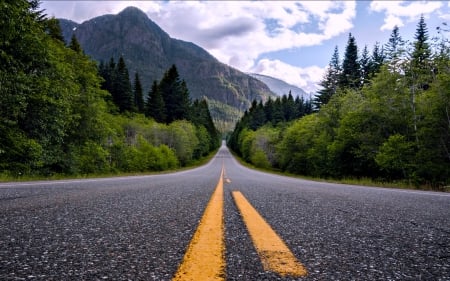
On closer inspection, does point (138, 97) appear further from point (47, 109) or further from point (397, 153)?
point (397, 153)

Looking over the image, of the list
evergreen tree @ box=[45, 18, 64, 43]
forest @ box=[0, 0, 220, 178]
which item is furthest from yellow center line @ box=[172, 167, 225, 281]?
evergreen tree @ box=[45, 18, 64, 43]

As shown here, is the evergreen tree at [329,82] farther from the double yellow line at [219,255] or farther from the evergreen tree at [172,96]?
the double yellow line at [219,255]

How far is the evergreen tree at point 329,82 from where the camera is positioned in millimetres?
49688

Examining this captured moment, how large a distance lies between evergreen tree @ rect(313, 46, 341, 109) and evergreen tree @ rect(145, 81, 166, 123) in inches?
1128

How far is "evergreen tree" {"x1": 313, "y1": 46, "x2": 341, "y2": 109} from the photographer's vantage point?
4969 cm

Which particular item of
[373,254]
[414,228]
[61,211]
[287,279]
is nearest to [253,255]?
[287,279]

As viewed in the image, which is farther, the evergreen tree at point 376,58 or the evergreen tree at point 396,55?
the evergreen tree at point 376,58

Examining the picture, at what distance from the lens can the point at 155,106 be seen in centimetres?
5512

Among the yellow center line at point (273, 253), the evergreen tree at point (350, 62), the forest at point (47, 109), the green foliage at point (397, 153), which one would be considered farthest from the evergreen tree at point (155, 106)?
the yellow center line at point (273, 253)

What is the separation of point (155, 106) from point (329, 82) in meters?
31.7

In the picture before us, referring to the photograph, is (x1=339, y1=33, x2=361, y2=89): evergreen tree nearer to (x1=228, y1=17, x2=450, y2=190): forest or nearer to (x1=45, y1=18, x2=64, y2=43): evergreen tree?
(x1=228, y1=17, x2=450, y2=190): forest

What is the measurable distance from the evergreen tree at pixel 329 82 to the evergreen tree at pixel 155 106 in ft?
94.0

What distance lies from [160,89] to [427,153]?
52.2m

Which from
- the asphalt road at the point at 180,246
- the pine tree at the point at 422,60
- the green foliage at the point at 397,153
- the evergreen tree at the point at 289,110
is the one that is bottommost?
the asphalt road at the point at 180,246
